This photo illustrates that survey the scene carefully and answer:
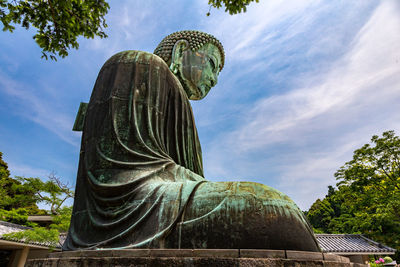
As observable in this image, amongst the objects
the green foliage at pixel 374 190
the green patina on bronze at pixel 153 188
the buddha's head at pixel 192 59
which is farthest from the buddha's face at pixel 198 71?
the green foliage at pixel 374 190

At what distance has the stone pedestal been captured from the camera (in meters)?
1.81

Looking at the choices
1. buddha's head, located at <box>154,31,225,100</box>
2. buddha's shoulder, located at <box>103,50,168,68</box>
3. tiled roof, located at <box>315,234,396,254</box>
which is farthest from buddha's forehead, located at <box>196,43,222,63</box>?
tiled roof, located at <box>315,234,396,254</box>

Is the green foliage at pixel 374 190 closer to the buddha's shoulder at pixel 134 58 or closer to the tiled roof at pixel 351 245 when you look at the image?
the tiled roof at pixel 351 245

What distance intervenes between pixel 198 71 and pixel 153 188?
3209 millimetres

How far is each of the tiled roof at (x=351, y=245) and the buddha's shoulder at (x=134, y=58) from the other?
49.9ft

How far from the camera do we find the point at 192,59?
5.45 metres

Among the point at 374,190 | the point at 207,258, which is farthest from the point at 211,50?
the point at 374,190

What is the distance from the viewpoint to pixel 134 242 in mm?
2377

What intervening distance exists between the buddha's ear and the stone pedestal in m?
3.94

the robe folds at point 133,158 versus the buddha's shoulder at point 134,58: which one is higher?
the buddha's shoulder at point 134,58

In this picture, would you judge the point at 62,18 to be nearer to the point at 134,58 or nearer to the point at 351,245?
the point at 134,58

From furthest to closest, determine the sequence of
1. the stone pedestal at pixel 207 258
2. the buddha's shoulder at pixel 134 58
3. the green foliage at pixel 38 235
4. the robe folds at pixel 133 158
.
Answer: the green foliage at pixel 38 235, the buddha's shoulder at pixel 134 58, the robe folds at pixel 133 158, the stone pedestal at pixel 207 258

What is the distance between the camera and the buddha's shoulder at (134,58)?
12.4ft

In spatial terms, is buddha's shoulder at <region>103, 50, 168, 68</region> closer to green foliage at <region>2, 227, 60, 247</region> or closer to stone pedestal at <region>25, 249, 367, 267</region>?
stone pedestal at <region>25, 249, 367, 267</region>
